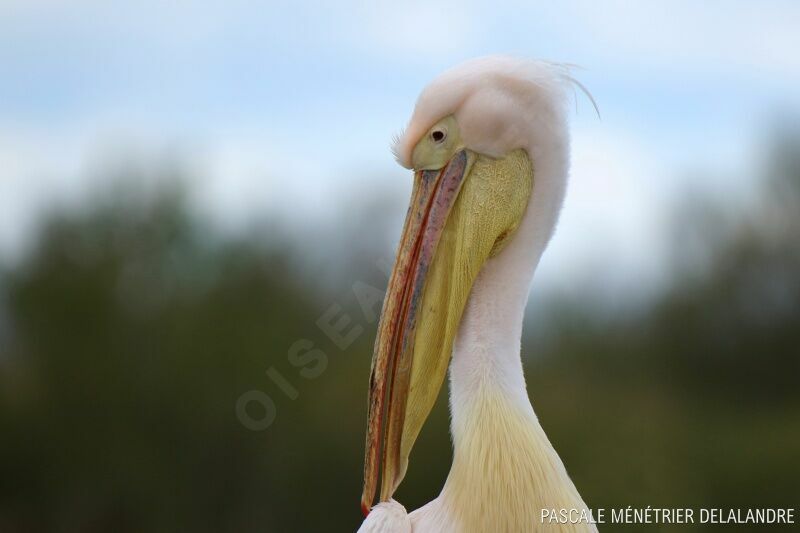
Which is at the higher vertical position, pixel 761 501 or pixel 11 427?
pixel 11 427

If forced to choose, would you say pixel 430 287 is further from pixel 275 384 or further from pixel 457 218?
pixel 275 384

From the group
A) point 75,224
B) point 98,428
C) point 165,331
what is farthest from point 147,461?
point 75,224

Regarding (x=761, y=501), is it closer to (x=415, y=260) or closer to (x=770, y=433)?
(x=770, y=433)

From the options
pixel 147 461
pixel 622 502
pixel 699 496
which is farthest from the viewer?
pixel 147 461

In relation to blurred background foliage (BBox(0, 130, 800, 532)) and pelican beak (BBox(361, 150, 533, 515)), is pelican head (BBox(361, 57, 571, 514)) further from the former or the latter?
blurred background foliage (BBox(0, 130, 800, 532))

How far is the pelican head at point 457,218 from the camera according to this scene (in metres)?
2.72

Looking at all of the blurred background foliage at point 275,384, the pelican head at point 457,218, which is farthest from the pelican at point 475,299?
the blurred background foliage at point 275,384

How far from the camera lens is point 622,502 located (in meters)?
8.62

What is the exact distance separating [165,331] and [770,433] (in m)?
6.47

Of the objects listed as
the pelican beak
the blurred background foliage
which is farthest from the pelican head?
the blurred background foliage

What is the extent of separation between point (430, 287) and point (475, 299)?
13 cm

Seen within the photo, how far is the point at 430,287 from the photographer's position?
109 inches

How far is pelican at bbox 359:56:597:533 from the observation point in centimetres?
263

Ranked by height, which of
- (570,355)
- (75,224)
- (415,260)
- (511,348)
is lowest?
(570,355)
